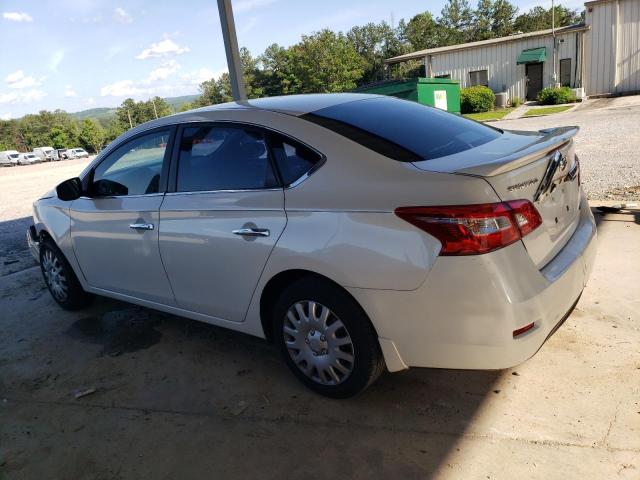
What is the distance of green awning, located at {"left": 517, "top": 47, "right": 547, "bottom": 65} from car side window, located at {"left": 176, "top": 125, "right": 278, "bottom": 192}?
1158 inches

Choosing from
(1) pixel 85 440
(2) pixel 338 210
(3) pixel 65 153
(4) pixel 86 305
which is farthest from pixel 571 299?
(3) pixel 65 153

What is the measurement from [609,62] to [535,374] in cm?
2993

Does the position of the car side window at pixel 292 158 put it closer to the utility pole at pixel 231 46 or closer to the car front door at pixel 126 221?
the car front door at pixel 126 221

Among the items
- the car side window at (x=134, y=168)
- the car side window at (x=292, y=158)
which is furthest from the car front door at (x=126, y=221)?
the car side window at (x=292, y=158)

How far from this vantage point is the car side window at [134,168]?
Result: 3562 mm

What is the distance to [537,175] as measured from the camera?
245 cm

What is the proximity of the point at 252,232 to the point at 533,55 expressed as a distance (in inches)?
1186

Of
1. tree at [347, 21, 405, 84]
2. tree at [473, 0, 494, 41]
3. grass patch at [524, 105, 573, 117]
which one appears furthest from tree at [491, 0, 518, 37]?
grass patch at [524, 105, 573, 117]

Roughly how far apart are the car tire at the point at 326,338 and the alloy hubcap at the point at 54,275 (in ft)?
8.43

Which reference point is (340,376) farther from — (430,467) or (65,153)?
(65,153)

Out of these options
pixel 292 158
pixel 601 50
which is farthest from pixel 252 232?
pixel 601 50

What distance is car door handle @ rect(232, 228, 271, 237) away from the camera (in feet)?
9.16

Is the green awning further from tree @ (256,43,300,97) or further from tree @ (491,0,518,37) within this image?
tree @ (491,0,518,37)

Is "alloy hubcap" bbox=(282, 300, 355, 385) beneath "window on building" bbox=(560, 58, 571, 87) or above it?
beneath
